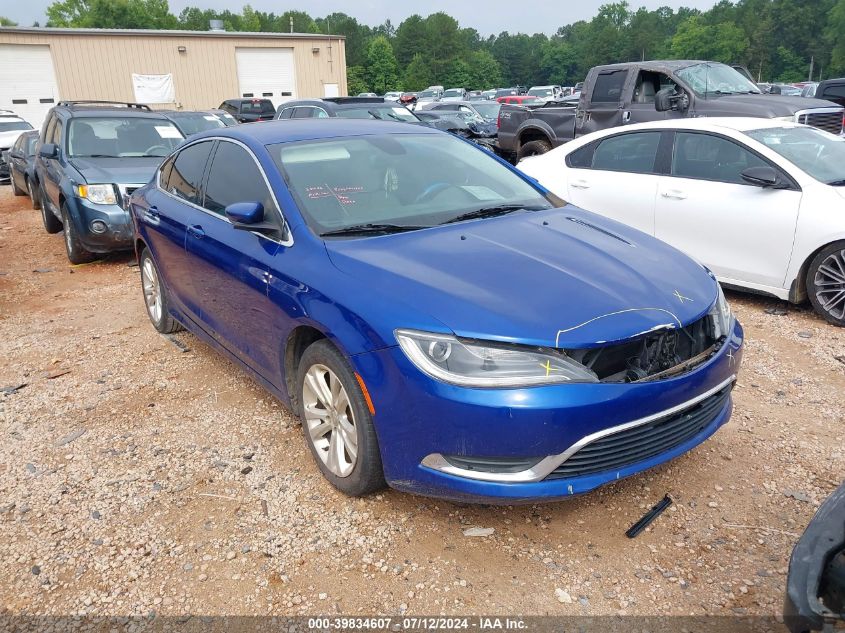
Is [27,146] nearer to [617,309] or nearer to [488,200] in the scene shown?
[488,200]

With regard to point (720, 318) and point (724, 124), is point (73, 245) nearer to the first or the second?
point (724, 124)

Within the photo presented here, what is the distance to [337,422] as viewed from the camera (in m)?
3.08

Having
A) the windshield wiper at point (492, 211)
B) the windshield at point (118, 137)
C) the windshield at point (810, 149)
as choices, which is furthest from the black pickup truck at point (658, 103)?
the windshield wiper at point (492, 211)

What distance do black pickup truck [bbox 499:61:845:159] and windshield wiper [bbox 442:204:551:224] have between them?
21.8 ft

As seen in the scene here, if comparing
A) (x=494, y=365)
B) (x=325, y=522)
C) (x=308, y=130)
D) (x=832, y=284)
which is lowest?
(x=325, y=522)

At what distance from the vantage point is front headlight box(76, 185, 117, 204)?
7.46m

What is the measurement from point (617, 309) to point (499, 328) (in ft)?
1.66

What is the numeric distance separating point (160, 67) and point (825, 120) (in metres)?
28.7

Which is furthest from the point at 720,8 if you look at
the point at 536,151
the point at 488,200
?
the point at 488,200

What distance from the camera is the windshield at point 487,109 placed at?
21.0 m

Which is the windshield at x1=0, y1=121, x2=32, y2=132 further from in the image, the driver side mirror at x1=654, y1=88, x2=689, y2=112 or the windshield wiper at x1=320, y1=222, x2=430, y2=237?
the windshield wiper at x1=320, y1=222, x2=430, y2=237

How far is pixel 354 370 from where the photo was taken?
9.12 feet

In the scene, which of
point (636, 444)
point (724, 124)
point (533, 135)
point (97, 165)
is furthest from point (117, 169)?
point (636, 444)

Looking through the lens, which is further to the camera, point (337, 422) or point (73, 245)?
point (73, 245)
